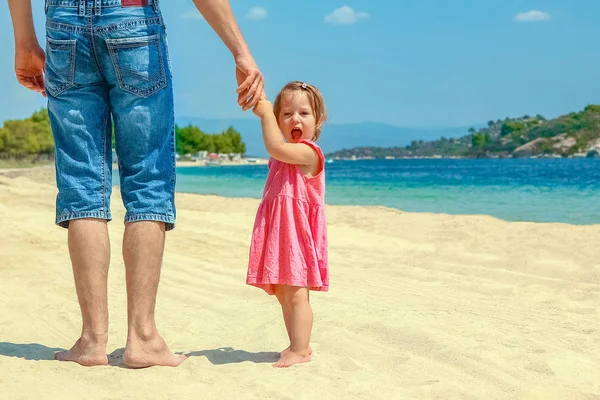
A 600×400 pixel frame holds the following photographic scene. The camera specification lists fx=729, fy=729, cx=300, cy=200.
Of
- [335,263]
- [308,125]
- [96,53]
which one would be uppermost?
[96,53]

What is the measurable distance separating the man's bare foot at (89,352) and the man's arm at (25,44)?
3.53 ft

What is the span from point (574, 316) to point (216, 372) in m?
2.37

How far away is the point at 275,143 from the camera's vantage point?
10.00 ft

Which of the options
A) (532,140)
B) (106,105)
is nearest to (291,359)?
(106,105)

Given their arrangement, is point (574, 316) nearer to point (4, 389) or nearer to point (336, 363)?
point (336, 363)

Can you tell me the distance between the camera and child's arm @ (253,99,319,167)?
10.0 feet

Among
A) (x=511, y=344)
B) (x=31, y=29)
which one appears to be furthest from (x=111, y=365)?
(x=511, y=344)

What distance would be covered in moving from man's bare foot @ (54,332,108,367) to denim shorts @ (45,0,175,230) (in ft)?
1.58

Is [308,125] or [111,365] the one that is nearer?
[111,365]

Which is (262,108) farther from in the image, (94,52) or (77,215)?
(77,215)

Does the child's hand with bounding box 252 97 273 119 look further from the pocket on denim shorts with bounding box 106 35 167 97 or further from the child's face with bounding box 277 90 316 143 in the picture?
the pocket on denim shorts with bounding box 106 35 167 97

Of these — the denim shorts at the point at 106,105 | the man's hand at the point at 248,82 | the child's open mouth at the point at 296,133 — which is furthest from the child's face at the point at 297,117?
the denim shorts at the point at 106,105

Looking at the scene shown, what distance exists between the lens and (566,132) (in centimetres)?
10931

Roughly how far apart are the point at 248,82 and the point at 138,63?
44cm
